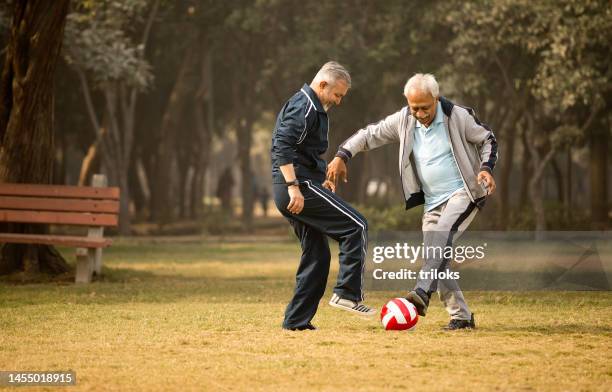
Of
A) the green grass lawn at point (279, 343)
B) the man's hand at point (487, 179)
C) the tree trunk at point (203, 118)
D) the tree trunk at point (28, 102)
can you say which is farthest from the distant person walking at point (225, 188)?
the man's hand at point (487, 179)

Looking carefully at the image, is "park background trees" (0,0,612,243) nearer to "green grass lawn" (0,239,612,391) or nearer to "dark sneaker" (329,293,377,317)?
"green grass lawn" (0,239,612,391)

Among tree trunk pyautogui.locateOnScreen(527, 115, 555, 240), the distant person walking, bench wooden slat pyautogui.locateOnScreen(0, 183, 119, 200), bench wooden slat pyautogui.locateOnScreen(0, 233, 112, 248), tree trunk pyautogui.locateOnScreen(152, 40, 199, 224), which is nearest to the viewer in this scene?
bench wooden slat pyautogui.locateOnScreen(0, 233, 112, 248)

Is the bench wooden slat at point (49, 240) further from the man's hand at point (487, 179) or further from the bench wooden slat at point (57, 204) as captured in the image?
the man's hand at point (487, 179)

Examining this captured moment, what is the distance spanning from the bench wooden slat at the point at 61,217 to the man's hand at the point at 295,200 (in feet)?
20.6

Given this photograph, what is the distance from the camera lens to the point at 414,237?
10.7m

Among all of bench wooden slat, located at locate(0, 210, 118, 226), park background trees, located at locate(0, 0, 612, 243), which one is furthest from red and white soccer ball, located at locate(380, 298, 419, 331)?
park background trees, located at locate(0, 0, 612, 243)

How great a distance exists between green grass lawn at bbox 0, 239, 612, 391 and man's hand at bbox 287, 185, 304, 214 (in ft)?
3.26

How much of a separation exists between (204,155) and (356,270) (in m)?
31.6

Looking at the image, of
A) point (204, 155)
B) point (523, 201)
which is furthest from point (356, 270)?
point (204, 155)

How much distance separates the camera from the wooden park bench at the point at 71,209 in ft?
46.7

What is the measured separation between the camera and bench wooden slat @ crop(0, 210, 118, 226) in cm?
1430

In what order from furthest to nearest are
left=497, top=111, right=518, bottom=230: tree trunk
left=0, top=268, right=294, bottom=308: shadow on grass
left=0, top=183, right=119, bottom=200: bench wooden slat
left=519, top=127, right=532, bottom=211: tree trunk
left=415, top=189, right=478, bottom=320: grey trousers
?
left=519, top=127, right=532, bottom=211: tree trunk < left=497, top=111, right=518, bottom=230: tree trunk < left=0, top=183, right=119, bottom=200: bench wooden slat < left=0, top=268, right=294, bottom=308: shadow on grass < left=415, top=189, right=478, bottom=320: grey trousers

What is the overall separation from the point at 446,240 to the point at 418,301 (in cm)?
52

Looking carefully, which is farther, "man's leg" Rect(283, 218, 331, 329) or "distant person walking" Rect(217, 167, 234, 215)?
"distant person walking" Rect(217, 167, 234, 215)
